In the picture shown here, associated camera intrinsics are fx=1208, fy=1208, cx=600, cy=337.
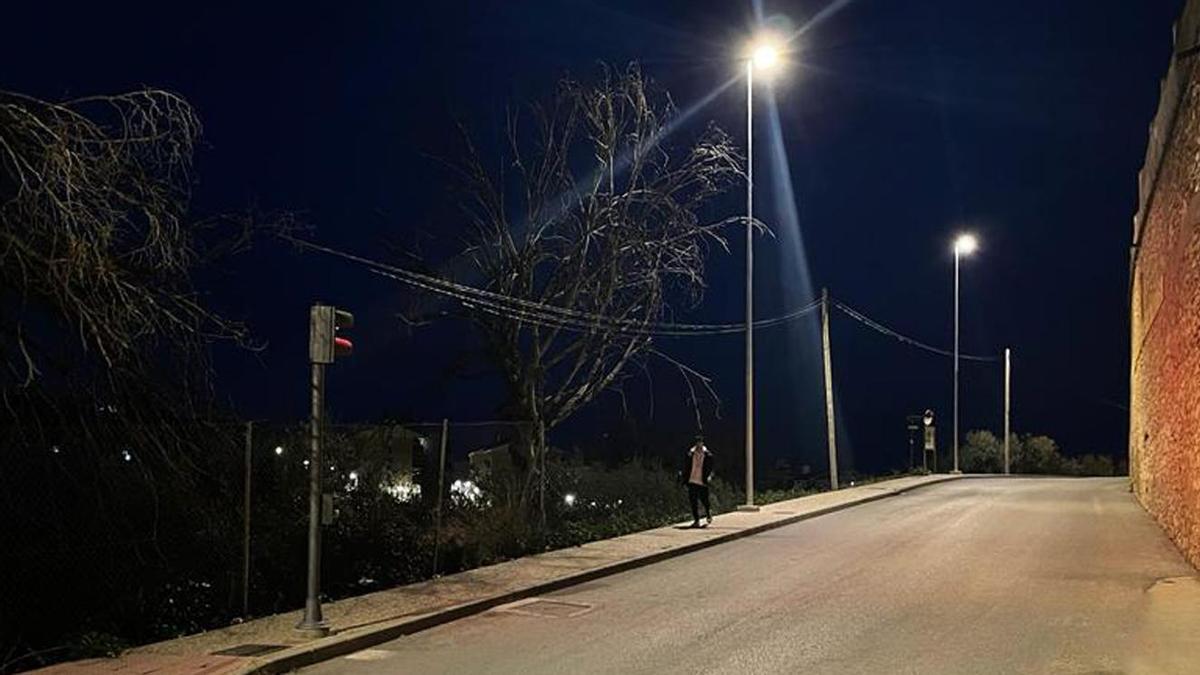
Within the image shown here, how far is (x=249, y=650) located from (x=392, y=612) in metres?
2.29

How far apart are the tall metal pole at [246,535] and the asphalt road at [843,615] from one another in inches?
75.3

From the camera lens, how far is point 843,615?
39.9 feet

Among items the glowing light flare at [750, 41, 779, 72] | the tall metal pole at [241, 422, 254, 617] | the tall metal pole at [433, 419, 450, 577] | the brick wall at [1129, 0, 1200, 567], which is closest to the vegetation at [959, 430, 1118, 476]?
the brick wall at [1129, 0, 1200, 567]

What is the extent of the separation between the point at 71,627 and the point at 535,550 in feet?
27.7

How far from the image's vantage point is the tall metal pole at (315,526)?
10.7 meters

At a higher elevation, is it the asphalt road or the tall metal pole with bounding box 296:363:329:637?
the tall metal pole with bounding box 296:363:329:637

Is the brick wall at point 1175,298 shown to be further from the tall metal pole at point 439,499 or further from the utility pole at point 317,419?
the utility pole at point 317,419

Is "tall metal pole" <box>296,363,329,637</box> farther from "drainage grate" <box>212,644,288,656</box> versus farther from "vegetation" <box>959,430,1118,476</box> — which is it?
"vegetation" <box>959,430,1118,476</box>

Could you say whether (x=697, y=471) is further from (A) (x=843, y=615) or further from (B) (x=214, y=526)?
(B) (x=214, y=526)

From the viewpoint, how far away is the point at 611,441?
Answer: 49875 millimetres

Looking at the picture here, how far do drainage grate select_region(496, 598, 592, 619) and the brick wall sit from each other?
8.20 metres

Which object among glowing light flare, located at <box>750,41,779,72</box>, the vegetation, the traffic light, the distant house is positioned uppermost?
glowing light flare, located at <box>750,41,779,72</box>

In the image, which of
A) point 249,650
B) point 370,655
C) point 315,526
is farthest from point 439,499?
point 249,650

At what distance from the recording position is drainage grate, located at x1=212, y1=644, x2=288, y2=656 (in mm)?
9758
